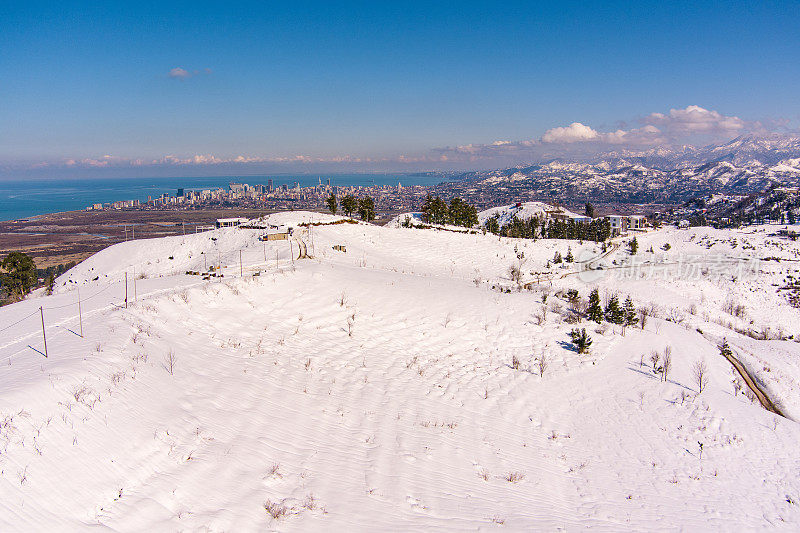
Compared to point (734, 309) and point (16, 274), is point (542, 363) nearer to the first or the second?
point (734, 309)

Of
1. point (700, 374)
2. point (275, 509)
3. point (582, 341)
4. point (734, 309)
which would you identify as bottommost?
point (734, 309)

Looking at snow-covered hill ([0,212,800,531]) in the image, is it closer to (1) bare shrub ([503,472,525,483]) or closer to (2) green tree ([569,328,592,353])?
(1) bare shrub ([503,472,525,483])

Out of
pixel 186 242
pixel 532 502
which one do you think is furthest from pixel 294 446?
pixel 186 242

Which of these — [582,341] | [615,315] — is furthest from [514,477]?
[615,315]

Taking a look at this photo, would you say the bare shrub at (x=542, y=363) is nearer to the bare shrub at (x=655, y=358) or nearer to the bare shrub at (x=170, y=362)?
the bare shrub at (x=655, y=358)

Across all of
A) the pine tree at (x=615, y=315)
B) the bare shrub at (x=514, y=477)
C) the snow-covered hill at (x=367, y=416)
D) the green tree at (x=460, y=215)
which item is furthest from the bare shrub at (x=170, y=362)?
the green tree at (x=460, y=215)

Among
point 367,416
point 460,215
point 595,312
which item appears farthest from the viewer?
point 460,215
